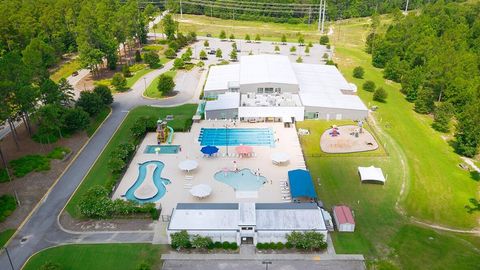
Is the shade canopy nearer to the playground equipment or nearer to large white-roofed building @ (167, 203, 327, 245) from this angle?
the playground equipment

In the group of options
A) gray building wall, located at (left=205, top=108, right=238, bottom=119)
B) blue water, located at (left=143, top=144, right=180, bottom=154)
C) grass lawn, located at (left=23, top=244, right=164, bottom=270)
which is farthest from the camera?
gray building wall, located at (left=205, top=108, right=238, bottom=119)

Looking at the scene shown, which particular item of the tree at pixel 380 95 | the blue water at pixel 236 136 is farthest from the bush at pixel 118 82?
the tree at pixel 380 95

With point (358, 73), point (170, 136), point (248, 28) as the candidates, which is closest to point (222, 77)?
point (170, 136)

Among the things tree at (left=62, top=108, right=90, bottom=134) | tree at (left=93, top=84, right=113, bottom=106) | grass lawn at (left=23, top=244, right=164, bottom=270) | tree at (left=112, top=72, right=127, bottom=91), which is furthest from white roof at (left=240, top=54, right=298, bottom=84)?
grass lawn at (left=23, top=244, right=164, bottom=270)

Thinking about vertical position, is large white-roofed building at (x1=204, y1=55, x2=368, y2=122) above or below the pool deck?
above

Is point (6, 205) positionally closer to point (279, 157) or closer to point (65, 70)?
point (279, 157)

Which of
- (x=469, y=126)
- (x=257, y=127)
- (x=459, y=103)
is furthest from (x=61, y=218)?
(x=459, y=103)

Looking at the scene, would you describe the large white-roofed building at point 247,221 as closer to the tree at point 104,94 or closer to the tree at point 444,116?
the tree at point 444,116
